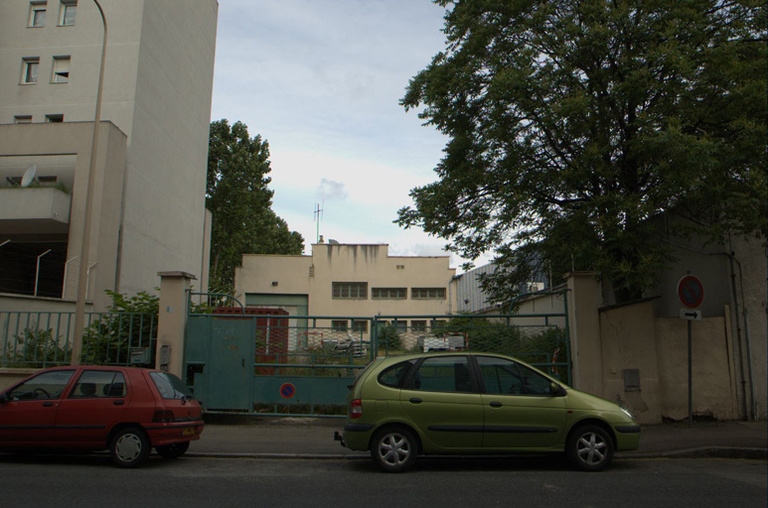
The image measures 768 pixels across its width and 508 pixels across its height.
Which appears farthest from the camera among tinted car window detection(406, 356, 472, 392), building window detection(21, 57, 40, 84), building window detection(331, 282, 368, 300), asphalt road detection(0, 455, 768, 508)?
building window detection(331, 282, 368, 300)

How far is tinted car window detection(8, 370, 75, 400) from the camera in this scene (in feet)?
29.1

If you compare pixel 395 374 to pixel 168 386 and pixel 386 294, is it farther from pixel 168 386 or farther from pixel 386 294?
pixel 386 294

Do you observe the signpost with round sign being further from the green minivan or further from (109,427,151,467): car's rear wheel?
(109,427,151,467): car's rear wheel

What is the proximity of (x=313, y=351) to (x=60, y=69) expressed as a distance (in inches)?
830

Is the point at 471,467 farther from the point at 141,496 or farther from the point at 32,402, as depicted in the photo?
the point at 32,402

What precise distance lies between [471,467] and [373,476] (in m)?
1.54

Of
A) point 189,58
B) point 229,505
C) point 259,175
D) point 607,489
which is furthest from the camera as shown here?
point 259,175

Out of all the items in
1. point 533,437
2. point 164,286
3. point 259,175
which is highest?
point 259,175

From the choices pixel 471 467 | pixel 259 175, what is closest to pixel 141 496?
pixel 471 467

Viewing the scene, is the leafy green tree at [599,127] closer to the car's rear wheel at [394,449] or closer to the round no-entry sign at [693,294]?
the round no-entry sign at [693,294]

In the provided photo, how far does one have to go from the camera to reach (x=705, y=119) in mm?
10820

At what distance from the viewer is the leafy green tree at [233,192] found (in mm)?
42812

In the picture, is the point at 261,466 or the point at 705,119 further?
the point at 705,119

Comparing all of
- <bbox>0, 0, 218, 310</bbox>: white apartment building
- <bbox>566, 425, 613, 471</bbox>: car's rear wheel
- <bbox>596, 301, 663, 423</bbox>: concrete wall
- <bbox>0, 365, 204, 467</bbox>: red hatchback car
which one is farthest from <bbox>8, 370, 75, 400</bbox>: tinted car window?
<bbox>0, 0, 218, 310</bbox>: white apartment building
